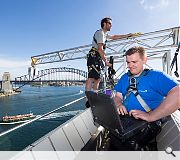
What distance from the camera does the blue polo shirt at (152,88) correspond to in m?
2.41

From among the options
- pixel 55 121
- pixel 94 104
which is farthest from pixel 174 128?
pixel 55 121

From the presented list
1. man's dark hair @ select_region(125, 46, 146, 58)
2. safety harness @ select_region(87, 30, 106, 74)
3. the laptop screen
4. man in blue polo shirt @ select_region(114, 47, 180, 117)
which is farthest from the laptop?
safety harness @ select_region(87, 30, 106, 74)

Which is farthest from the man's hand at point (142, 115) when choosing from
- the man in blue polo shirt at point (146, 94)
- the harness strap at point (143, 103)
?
the harness strap at point (143, 103)

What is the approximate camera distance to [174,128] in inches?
117

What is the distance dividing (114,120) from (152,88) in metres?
0.67

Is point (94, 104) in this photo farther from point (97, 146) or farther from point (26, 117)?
point (26, 117)

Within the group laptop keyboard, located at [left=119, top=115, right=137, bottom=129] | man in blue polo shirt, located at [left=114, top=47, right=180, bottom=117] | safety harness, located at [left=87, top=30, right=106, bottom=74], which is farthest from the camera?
safety harness, located at [left=87, top=30, right=106, bottom=74]

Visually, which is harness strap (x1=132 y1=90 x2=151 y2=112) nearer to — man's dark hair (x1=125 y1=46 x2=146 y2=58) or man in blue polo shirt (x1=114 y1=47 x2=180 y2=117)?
man in blue polo shirt (x1=114 y1=47 x2=180 y2=117)

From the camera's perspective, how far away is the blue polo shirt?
241cm

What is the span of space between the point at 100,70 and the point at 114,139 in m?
3.87

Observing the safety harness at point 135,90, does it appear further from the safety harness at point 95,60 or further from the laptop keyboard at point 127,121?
the safety harness at point 95,60

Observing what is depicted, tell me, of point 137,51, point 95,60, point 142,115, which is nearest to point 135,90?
point 142,115

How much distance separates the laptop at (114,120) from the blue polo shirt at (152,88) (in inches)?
9.9

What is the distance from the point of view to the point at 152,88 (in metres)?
2.58
